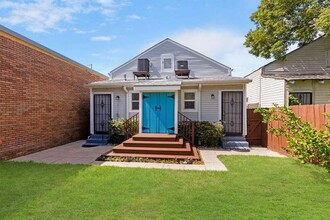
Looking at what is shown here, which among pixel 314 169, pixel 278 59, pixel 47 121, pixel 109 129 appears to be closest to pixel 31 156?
pixel 47 121

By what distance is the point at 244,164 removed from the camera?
264 inches

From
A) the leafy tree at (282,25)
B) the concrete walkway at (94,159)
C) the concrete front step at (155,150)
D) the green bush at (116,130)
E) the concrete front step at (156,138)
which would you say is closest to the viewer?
the concrete walkway at (94,159)

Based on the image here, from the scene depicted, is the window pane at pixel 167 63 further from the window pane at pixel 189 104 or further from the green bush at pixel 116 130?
the green bush at pixel 116 130

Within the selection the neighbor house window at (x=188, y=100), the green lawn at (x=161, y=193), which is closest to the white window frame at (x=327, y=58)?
the neighbor house window at (x=188, y=100)

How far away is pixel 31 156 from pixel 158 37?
369 inches

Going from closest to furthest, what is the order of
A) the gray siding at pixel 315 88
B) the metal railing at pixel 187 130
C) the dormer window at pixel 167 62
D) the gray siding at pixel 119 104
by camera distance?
the metal railing at pixel 187 130, the gray siding at pixel 119 104, the gray siding at pixel 315 88, the dormer window at pixel 167 62

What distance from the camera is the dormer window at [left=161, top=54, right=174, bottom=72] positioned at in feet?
41.5

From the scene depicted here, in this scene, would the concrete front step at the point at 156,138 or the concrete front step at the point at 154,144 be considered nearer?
the concrete front step at the point at 154,144

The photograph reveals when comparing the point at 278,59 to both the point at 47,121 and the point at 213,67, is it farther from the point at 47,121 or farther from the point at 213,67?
the point at 47,121

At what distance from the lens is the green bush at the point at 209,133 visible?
955cm

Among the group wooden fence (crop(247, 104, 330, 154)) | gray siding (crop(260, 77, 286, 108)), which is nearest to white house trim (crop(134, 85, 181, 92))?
wooden fence (crop(247, 104, 330, 154))

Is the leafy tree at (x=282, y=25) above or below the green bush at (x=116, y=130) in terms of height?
above

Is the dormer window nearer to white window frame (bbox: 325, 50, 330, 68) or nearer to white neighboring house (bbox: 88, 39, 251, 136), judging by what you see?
white neighboring house (bbox: 88, 39, 251, 136)

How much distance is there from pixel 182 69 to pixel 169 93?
251cm
